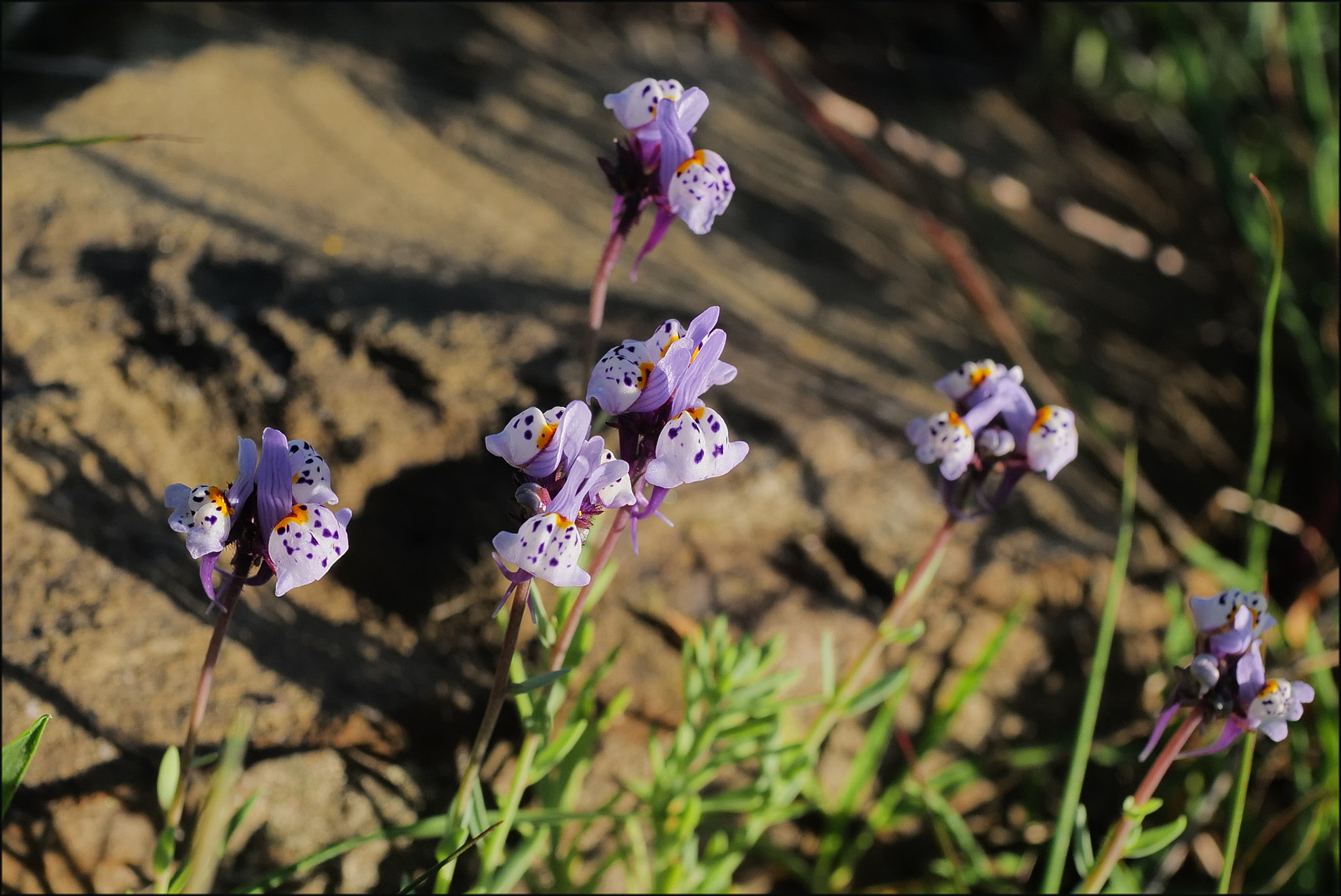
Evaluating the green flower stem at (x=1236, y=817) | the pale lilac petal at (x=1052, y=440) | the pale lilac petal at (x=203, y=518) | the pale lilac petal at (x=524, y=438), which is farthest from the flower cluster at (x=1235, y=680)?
the pale lilac petal at (x=203, y=518)

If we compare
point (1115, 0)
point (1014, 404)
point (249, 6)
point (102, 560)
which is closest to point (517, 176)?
point (249, 6)

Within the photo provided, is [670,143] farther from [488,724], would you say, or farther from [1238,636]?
[1238,636]

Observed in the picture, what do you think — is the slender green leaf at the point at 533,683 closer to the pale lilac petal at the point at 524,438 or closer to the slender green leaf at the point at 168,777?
the pale lilac petal at the point at 524,438

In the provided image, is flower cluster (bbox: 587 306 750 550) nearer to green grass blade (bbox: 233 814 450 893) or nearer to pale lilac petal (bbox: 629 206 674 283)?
pale lilac petal (bbox: 629 206 674 283)

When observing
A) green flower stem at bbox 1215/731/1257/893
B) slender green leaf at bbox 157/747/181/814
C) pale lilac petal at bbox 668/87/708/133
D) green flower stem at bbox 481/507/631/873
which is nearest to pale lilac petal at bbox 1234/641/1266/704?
green flower stem at bbox 1215/731/1257/893

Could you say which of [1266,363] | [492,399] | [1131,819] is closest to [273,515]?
[492,399]

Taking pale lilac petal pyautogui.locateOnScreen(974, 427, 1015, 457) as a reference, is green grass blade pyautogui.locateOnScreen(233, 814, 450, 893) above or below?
below
